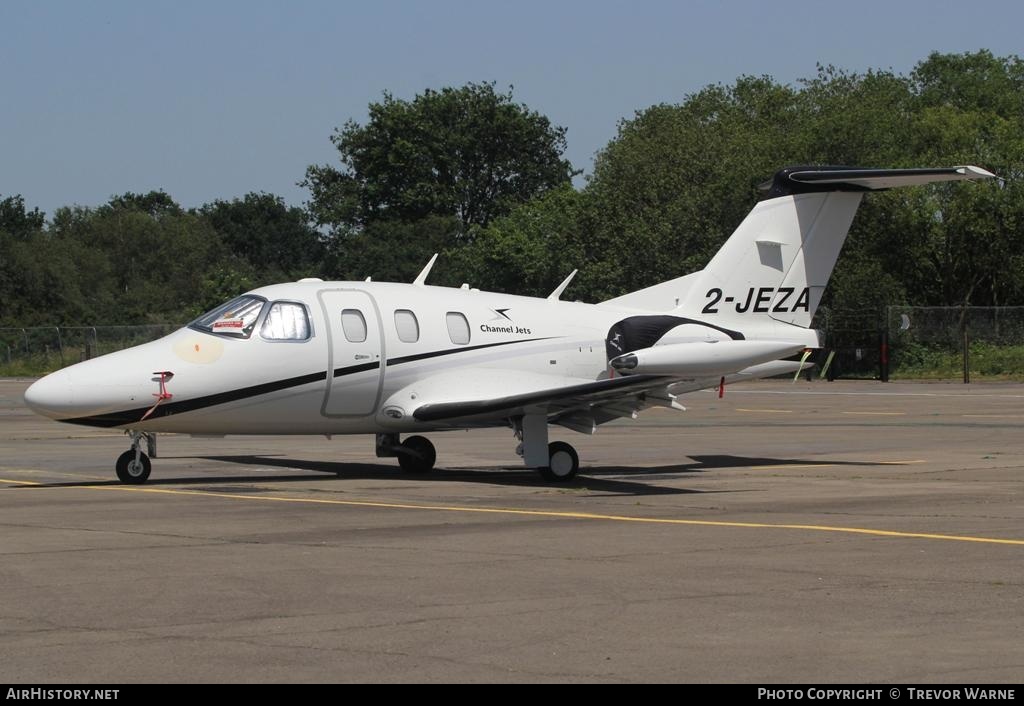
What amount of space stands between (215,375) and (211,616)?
9826 millimetres

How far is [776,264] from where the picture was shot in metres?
22.6

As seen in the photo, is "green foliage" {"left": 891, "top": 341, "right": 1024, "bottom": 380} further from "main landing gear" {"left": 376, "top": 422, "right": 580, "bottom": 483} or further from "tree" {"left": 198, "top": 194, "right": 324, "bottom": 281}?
"tree" {"left": 198, "top": 194, "right": 324, "bottom": 281}

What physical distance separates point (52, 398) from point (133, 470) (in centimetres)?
176

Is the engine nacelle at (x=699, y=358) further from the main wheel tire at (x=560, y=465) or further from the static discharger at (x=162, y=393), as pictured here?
the static discharger at (x=162, y=393)

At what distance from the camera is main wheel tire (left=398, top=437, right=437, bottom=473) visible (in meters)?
21.5

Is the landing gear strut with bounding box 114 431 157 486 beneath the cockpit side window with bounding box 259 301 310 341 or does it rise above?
beneath

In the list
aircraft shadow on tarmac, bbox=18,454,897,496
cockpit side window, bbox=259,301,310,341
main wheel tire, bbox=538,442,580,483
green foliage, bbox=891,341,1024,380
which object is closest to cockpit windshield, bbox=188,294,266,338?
cockpit side window, bbox=259,301,310,341

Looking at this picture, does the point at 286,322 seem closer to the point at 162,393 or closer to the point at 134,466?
the point at 162,393

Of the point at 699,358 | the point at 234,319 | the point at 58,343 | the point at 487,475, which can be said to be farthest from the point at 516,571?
the point at 58,343

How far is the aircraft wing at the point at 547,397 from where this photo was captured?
62.0 feet

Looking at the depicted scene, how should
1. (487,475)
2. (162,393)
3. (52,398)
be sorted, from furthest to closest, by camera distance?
(487,475)
(162,393)
(52,398)

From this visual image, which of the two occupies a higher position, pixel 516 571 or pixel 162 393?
pixel 162 393

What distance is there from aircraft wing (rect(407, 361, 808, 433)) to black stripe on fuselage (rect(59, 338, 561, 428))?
0.40m

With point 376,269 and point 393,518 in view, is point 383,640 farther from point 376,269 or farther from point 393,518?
point 376,269
